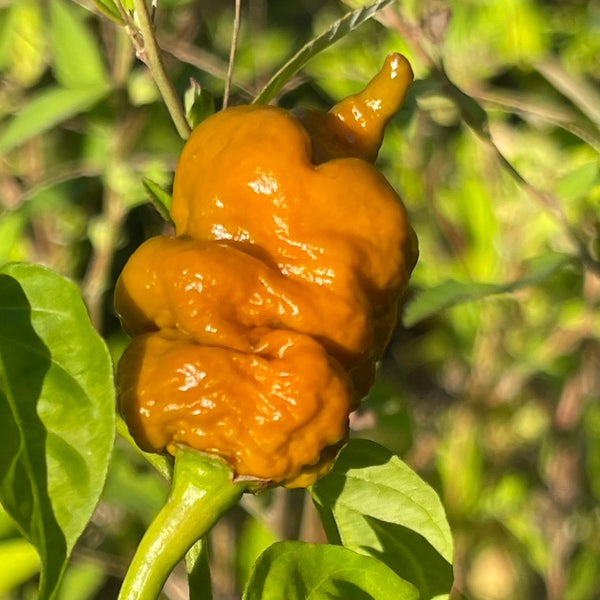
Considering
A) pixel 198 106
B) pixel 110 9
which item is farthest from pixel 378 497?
pixel 110 9

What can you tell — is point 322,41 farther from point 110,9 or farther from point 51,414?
point 51,414

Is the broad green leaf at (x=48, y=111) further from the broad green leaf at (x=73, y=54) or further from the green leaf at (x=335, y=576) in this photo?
the green leaf at (x=335, y=576)

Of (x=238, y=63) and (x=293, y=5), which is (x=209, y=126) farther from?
(x=293, y=5)

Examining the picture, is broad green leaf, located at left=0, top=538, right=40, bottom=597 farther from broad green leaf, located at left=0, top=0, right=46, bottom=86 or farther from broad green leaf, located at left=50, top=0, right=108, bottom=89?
broad green leaf, located at left=0, top=0, right=46, bottom=86

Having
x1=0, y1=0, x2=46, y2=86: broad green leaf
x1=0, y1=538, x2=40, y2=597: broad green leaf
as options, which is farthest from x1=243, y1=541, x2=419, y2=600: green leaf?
x1=0, y1=0, x2=46, y2=86: broad green leaf

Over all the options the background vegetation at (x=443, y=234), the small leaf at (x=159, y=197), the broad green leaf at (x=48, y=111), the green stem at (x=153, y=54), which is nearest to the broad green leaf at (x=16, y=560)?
the background vegetation at (x=443, y=234)

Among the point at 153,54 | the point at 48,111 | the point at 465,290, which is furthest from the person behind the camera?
the point at 48,111

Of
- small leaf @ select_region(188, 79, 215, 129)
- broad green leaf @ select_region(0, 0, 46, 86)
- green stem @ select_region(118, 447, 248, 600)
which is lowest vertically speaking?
green stem @ select_region(118, 447, 248, 600)
